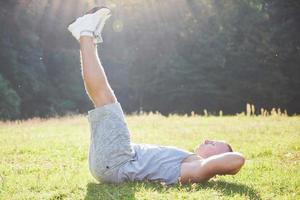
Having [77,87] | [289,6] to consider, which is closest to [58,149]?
[77,87]

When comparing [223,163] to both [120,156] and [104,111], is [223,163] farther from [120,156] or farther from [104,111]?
[104,111]

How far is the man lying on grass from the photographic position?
19.3ft

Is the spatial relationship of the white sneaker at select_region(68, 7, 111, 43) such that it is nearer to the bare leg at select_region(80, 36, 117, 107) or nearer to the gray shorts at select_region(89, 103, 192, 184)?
the bare leg at select_region(80, 36, 117, 107)

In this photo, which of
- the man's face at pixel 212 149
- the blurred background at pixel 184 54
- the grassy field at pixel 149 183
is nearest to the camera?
the grassy field at pixel 149 183

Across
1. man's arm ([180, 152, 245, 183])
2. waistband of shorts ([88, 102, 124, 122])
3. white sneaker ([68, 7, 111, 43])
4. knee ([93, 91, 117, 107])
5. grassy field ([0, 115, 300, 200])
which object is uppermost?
white sneaker ([68, 7, 111, 43])

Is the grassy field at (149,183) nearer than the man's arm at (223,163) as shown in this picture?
Yes

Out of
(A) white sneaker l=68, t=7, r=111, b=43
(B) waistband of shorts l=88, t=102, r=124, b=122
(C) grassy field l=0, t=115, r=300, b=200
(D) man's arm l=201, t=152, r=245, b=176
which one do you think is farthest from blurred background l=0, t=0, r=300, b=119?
(D) man's arm l=201, t=152, r=245, b=176

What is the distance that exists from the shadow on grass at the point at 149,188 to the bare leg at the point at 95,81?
95 cm

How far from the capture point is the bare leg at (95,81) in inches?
233

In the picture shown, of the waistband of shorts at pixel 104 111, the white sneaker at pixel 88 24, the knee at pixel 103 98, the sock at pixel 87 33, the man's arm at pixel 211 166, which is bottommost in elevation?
the man's arm at pixel 211 166

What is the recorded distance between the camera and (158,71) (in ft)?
137

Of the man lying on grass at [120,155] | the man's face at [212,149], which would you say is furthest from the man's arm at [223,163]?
the man's face at [212,149]

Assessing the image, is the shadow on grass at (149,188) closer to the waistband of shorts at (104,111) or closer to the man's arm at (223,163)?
the man's arm at (223,163)

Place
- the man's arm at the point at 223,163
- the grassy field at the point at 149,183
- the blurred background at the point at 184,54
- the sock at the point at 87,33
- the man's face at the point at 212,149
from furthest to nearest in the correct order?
the blurred background at the point at 184,54 < the man's face at the point at 212,149 < the sock at the point at 87,33 < the man's arm at the point at 223,163 < the grassy field at the point at 149,183
